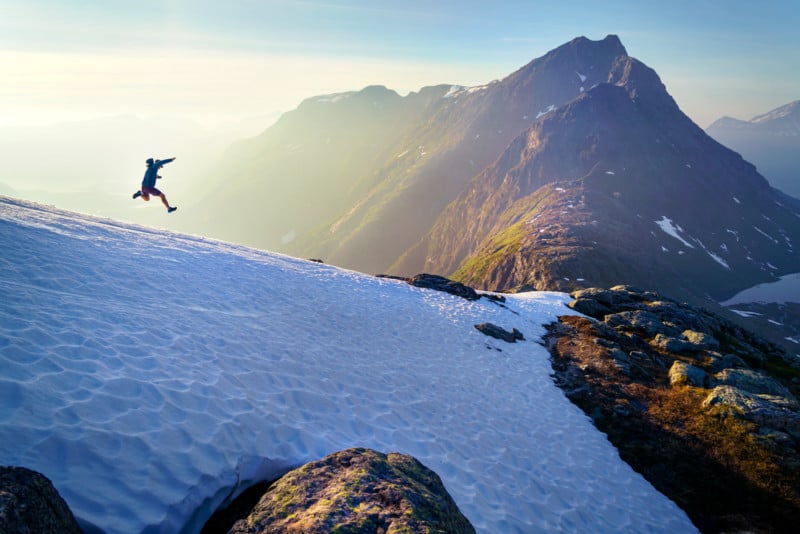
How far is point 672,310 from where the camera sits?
37.0 m

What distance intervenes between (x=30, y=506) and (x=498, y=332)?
82.6 feet

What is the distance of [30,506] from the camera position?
5105 mm

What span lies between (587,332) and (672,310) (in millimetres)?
12953

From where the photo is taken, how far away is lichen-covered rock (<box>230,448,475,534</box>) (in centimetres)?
584

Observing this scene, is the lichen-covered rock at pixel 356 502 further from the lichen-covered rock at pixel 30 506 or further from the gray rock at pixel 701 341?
the gray rock at pixel 701 341

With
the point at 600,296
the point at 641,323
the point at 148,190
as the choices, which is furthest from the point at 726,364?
the point at 148,190

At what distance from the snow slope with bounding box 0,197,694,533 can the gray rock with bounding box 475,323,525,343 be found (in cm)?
189

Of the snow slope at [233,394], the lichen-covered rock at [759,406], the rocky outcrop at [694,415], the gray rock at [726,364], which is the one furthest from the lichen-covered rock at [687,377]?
the snow slope at [233,394]

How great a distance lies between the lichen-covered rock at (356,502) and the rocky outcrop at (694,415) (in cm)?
1345

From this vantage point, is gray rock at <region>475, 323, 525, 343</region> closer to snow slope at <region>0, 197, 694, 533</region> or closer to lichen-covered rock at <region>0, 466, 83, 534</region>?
snow slope at <region>0, 197, 694, 533</region>

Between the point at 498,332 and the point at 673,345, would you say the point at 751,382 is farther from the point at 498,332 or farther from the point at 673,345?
the point at 498,332

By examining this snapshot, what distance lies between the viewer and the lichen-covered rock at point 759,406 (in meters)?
18.0

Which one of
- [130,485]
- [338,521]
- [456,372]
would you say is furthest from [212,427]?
[456,372]

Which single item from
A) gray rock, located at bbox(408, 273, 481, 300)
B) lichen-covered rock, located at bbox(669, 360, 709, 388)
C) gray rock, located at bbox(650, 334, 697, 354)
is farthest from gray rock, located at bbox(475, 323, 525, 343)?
gray rock, located at bbox(650, 334, 697, 354)
